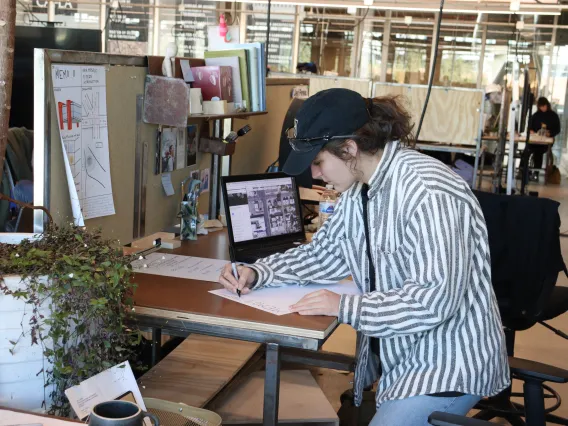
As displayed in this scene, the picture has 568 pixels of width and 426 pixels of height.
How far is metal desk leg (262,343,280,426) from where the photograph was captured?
1817 mm

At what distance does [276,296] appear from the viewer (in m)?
2.04

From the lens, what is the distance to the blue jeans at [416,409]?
1729mm

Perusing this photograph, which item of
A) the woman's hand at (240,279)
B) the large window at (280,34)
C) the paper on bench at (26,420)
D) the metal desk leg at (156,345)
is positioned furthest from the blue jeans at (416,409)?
the large window at (280,34)

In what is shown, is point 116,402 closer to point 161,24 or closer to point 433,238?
point 433,238

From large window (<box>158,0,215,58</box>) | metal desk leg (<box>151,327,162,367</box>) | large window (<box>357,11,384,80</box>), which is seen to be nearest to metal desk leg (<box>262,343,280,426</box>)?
metal desk leg (<box>151,327,162,367</box>)

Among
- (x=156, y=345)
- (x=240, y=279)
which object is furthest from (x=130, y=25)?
(x=240, y=279)

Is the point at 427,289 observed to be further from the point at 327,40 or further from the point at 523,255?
the point at 327,40

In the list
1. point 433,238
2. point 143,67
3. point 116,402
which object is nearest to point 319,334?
point 433,238

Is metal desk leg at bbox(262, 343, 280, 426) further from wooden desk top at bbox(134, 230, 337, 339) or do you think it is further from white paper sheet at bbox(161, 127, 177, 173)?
white paper sheet at bbox(161, 127, 177, 173)

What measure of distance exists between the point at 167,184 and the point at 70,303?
3.90 feet

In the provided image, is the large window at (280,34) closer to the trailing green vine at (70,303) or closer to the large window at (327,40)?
the large window at (327,40)

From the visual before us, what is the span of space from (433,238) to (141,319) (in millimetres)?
734

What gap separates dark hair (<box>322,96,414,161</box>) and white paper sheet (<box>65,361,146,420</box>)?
692 millimetres

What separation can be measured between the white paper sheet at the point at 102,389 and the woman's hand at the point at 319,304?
50 cm
